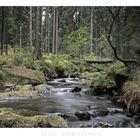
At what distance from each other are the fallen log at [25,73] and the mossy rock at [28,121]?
5.24ft

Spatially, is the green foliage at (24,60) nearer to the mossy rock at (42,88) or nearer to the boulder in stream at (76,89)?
the mossy rock at (42,88)

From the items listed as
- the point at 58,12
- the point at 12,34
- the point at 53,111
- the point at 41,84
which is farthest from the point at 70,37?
the point at 12,34

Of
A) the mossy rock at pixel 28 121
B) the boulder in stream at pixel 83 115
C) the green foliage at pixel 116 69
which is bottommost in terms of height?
the boulder in stream at pixel 83 115

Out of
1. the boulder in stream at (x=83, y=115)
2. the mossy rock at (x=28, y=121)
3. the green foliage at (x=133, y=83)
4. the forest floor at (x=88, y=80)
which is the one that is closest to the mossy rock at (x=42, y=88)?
the forest floor at (x=88, y=80)

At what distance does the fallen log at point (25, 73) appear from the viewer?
5.59 m

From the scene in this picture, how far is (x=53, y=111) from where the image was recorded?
4.53 metres

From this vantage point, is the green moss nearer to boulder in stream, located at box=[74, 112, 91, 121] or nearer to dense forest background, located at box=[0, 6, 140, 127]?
dense forest background, located at box=[0, 6, 140, 127]

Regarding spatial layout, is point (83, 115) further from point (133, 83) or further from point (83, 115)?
point (133, 83)

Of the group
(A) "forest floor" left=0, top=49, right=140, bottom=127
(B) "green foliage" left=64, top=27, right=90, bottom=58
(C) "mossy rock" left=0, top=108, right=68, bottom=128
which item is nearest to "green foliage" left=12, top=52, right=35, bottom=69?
(A) "forest floor" left=0, top=49, right=140, bottom=127

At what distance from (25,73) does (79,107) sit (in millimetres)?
1554

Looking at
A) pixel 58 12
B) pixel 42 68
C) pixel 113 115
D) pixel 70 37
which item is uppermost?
pixel 58 12

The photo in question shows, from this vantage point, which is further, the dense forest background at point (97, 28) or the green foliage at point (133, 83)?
the green foliage at point (133, 83)

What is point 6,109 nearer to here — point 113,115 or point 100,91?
point 113,115
